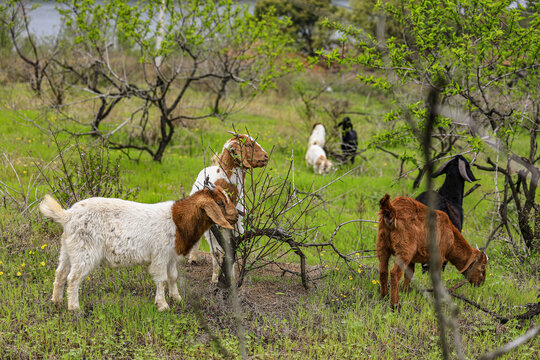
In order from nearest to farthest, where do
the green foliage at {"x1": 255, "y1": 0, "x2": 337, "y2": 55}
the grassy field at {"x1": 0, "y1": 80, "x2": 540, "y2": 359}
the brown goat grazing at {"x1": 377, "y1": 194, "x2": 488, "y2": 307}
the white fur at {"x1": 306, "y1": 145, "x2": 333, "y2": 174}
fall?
the grassy field at {"x1": 0, "y1": 80, "x2": 540, "y2": 359}
the brown goat grazing at {"x1": 377, "y1": 194, "x2": 488, "y2": 307}
the white fur at {"x1": 306, "y1": 145, "x2": 333, "y2": 174}
the green foliage at {"x1": 255, "y1": 0, "x2": 337, "y2": 55}

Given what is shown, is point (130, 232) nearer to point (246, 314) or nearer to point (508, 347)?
point (246, 314)

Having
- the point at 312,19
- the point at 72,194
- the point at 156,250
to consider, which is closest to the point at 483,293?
the point at 156,250

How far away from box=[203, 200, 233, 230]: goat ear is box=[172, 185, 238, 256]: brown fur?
0.13 ft

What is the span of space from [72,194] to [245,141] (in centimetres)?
239

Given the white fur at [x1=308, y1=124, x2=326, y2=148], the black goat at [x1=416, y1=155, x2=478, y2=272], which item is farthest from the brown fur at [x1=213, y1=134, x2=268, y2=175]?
the white fur at [x1=308, y1=124, x2=326, y2=148]

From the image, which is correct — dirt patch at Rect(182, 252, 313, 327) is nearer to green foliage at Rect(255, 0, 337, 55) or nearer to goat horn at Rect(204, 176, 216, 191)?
goat horn at Rect(204, 176, 216, 191)

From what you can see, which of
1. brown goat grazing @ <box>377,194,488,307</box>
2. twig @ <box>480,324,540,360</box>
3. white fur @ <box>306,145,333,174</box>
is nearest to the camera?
twig @ <box>480,324,540,360</box>

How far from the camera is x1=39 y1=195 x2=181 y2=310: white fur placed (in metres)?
4.55

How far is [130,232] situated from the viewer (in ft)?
15.3

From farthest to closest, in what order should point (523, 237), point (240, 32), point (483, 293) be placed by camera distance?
point (240, 32), point (523, 237), point (483, 293)

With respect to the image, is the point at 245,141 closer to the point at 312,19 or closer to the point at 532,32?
the point at 532,32

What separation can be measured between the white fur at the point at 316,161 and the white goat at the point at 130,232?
653cm

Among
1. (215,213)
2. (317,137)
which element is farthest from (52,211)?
(317,137)

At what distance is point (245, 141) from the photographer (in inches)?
215
